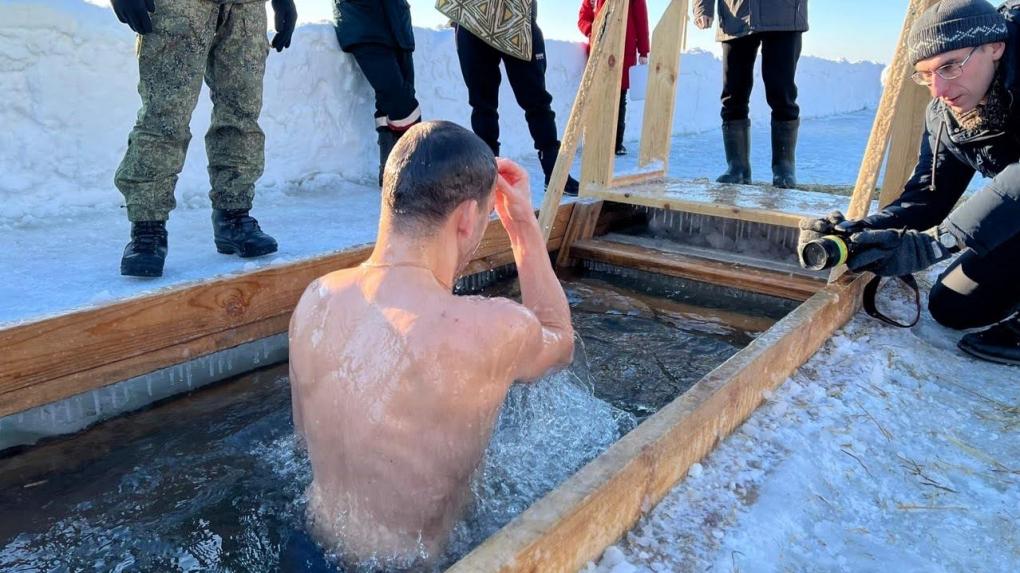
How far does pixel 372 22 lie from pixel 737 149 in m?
2.63

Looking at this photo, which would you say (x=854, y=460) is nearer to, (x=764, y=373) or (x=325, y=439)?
(x=764, y=373)

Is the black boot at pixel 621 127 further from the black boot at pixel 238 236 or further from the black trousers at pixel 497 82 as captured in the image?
the black boot at pixel 238 236

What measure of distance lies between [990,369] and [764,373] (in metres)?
1.00

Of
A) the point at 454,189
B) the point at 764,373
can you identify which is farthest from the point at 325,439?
the point at 764,373

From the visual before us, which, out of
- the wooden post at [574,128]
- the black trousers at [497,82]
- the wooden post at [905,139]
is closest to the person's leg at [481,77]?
the black trousers at [497,82]

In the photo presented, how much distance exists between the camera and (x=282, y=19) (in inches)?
137

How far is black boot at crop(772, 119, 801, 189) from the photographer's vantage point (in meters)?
4.70

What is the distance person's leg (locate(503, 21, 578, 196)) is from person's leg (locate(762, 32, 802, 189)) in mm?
1352

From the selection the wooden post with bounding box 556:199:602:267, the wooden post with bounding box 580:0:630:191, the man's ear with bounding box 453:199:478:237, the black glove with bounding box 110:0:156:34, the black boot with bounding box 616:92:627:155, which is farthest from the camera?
the black boot with bounding box 616:92:627:155

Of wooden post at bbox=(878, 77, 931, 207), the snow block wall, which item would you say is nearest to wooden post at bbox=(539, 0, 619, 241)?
wooden post at bbox=(878, 77, 931, 207)

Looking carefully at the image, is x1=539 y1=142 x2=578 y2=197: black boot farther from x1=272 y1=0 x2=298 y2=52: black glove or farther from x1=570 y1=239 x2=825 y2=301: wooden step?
x1=272 y1=0 x2=298 y2=52: black glove

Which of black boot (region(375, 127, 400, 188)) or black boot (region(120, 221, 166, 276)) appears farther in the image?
black boot (region(375, 127, 400, 188))

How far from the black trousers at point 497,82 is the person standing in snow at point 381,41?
581mm

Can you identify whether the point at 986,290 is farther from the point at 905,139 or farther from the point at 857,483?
the point at 857,483
